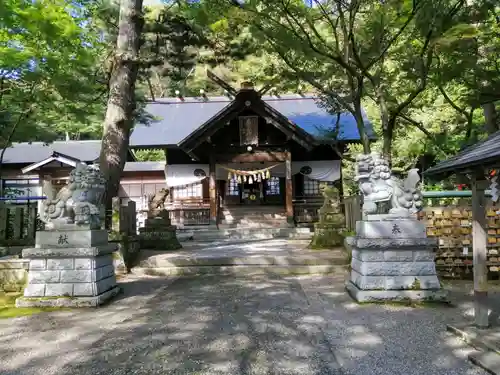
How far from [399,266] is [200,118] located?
1666 cm

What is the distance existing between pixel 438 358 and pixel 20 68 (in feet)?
40.3

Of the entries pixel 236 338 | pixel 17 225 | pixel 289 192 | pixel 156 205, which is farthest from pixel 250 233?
pixel 236 338

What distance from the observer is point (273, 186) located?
65.6ft

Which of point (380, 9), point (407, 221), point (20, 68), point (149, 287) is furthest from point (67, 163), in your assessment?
point (407, 221)

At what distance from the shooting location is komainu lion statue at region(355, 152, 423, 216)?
695 cm

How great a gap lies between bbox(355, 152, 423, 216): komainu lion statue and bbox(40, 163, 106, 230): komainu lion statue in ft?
15.7

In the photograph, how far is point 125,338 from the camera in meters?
5.08

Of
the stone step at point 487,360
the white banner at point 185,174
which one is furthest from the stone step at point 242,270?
the white banner at point 185,174

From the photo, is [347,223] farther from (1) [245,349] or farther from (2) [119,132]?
(1) [245,349]

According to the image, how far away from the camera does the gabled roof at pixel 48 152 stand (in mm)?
23594

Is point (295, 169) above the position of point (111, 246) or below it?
above

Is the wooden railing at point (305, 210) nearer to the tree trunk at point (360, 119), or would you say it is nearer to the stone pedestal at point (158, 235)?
the stone pedestal at point (158, 235)

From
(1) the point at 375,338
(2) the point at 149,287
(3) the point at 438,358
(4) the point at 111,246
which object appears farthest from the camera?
(2) the point at 149,287

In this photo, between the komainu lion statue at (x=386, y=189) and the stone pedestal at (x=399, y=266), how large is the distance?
0.26 m
